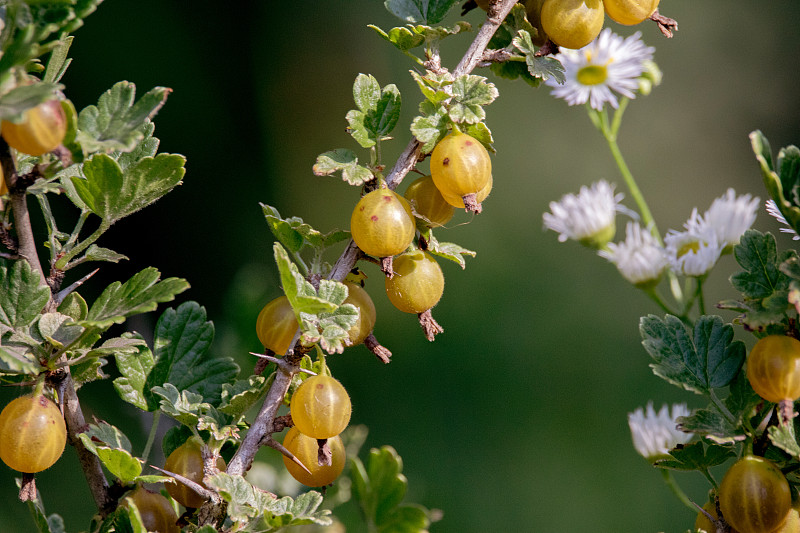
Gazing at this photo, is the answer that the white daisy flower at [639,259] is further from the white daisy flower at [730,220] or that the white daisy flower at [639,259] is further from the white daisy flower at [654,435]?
the white daisy flower at [654,435]

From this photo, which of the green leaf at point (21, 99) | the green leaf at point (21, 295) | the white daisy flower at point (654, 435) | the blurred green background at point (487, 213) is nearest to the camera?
the green leaf at point (21, 99)

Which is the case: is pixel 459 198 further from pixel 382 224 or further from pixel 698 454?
pixel 698 454

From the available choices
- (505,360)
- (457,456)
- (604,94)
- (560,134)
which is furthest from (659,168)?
(604,94)

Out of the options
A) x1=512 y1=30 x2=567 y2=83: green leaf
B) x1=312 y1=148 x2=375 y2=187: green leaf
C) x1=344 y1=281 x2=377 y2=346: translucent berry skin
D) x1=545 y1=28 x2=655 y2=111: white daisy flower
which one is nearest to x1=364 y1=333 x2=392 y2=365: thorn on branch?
x1=344 y1=281 x2=377 y2=346: translucent berry skin

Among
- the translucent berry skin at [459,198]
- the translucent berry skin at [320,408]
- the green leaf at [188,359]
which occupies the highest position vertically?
the translucent berry skin at [459,198]

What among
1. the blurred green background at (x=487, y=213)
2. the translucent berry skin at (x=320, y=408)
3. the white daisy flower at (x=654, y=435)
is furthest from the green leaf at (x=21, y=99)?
the blurred green background at (x=487, y=213)

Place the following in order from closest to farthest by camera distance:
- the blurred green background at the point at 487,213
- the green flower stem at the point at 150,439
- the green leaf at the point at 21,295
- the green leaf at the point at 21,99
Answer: the green leaf at the point at 21,99 < the green leaf at the point at 21,295 < the green flower stem at the point at 150,439 < the blurred green background at the point at 487,213

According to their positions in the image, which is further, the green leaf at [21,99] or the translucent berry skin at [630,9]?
the translucent berry skin at [630,9]
